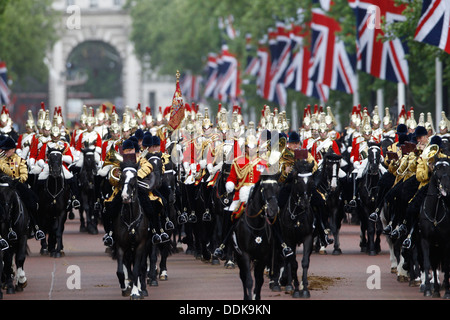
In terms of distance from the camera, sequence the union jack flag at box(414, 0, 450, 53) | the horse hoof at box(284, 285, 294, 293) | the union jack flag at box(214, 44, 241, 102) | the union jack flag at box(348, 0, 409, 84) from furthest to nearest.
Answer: the union jack flag at box(214, 44, 241, 102) → the union jack flag at box(348, 0, 409, 84) → the union jack flag at box(414, 0, 450, 53) → the horse hoof at box(284, 285, 294, 293)

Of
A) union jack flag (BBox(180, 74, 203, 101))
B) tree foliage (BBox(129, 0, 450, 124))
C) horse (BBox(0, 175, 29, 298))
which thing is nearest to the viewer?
horse (BBox(0, 175, 29, 298))

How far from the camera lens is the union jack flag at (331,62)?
138 ft

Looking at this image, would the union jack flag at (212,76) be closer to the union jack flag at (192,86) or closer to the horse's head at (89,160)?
the union jack flag at (192,86)

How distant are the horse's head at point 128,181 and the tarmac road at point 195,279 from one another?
5.14ft

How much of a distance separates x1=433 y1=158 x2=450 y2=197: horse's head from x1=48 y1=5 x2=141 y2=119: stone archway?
343 feet

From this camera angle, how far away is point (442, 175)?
1772 cm

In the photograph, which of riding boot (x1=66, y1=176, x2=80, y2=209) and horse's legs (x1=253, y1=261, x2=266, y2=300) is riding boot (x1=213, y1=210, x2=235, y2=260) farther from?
riding boot (x1=66, y1=176, x2=80, y2=209)

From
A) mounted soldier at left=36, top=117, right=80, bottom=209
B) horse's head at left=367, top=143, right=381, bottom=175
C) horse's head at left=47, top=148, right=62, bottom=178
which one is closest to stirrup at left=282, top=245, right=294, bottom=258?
horse's head at left=367, top=143, right=381, bottom=175

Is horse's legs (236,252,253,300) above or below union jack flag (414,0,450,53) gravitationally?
below

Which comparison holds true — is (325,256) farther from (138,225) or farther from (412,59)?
(412,59)

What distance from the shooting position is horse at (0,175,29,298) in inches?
722

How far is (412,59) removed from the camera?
36.8 m

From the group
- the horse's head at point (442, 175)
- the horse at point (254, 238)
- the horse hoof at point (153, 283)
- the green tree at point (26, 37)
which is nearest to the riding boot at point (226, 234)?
the horse at point (254, 238)
